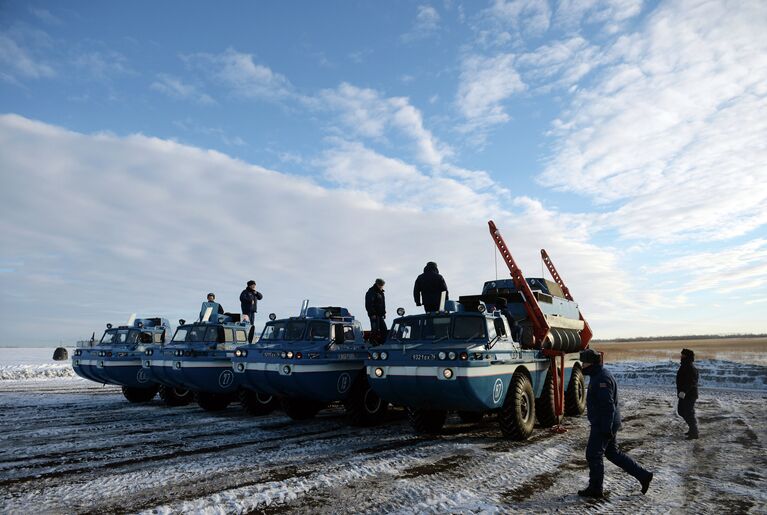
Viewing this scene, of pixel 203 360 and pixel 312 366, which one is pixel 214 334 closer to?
pixel 203 360

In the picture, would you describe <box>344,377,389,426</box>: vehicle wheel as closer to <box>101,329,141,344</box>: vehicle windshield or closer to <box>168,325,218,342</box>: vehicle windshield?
<box>168,325,218,342</box>: vehicle windshield

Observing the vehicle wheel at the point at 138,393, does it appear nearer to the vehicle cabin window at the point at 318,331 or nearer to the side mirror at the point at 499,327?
the vehicle cabin window at the point at 318,331

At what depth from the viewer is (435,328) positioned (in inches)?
384

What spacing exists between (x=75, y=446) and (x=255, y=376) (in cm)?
339

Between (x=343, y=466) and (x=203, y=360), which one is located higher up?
(x=203, y=360)

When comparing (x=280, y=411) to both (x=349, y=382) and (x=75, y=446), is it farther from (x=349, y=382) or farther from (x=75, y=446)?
(x=75, y=446)

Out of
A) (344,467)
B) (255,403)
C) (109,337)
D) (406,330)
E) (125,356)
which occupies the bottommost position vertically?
(344,467)

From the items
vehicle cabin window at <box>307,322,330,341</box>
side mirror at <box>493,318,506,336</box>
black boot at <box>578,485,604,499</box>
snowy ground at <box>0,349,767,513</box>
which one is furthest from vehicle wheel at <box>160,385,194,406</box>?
black boot at <box>578,485,604,499</box>

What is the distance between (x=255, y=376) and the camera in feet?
36.7

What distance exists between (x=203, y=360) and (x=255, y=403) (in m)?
1.60

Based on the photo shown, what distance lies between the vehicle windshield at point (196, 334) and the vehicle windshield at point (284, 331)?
210 cm

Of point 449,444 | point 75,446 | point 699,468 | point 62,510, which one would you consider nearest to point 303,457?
point 449,444

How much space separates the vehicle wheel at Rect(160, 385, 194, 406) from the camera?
1526 cm

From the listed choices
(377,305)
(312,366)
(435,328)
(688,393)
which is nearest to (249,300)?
(377,305)
